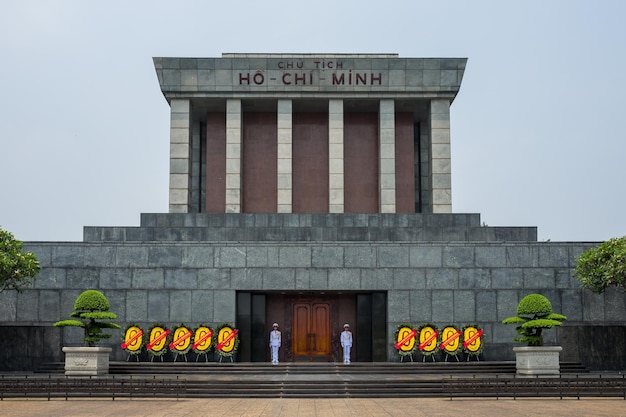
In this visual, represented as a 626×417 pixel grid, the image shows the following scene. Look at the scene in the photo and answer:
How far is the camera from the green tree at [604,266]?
113 feet

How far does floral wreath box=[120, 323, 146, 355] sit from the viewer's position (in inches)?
1437

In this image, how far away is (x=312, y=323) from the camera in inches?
1544

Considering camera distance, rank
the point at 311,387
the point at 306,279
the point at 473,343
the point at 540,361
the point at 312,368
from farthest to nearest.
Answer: the point at 306,279
the point at 473,343
the point at 312,368
the point at 540,361
the point at 311,387

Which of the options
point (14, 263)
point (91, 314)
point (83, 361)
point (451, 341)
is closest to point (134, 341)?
point (91, 314)

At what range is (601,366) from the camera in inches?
1452

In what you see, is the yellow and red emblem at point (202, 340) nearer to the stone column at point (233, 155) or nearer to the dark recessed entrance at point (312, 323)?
the dark recessed entrance at point (312, 323)

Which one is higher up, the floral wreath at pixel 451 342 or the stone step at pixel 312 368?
the floral wreath at pixel 451 342

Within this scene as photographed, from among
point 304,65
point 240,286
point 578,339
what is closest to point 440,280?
point 578,339

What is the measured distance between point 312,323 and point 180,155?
1237cm

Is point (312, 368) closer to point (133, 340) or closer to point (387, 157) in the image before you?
point (133, 340)

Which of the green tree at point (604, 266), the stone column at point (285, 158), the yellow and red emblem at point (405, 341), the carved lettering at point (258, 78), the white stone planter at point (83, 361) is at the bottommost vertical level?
the white stone planter at point (83, 361)

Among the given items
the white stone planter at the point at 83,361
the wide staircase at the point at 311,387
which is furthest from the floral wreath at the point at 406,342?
the white stone planter at the point at 83,361

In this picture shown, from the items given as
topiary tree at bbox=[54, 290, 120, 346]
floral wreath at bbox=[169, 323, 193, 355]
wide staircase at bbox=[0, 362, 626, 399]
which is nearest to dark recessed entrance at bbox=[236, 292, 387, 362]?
floral wreath at bbox=[169, 323, 193, 355]

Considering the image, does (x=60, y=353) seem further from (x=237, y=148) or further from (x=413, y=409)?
(x=413, y=409)
